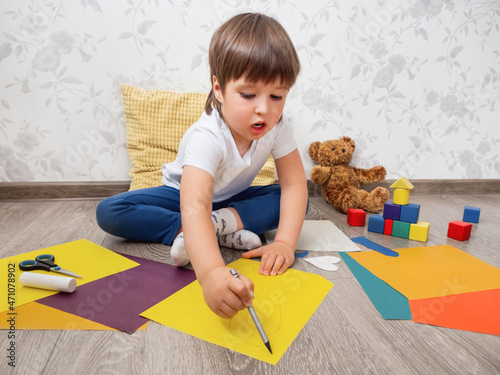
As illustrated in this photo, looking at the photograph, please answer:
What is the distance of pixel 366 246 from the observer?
3.13 ft

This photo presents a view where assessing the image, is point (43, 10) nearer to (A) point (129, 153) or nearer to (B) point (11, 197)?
(A) point (129, 153)

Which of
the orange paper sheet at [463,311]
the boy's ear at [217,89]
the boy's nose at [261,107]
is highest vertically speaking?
the boy's ear at [217,89]

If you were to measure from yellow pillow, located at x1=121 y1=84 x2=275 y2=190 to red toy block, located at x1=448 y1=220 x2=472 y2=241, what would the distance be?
0.89 m

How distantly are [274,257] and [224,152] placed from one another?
25 cm

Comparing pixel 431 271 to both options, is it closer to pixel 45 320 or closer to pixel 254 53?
pixel 254 53

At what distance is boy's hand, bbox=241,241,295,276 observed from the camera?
757mm

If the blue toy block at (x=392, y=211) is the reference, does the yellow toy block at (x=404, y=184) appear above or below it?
above

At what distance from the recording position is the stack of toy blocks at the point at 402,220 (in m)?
1.02

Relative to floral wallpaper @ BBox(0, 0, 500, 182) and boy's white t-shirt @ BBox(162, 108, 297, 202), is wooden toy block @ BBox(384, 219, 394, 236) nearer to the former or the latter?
boy's white t-shirt @ BBox(162, 108, 297, 202)

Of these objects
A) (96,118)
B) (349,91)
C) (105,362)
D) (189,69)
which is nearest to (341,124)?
(349,91)

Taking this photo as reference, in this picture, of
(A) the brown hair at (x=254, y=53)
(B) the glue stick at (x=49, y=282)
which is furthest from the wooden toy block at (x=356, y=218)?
(B) the glue stick at (x=49, y=282)

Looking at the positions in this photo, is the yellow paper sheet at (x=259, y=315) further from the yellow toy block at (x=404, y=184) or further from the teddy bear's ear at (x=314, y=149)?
the teddy bear's ear at (x=314, y=149)

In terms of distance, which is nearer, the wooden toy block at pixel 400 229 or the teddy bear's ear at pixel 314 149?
the wooden toy block at pixel 400 229

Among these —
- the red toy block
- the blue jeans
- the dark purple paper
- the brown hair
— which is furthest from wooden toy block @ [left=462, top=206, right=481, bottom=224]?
the dark purple paper
